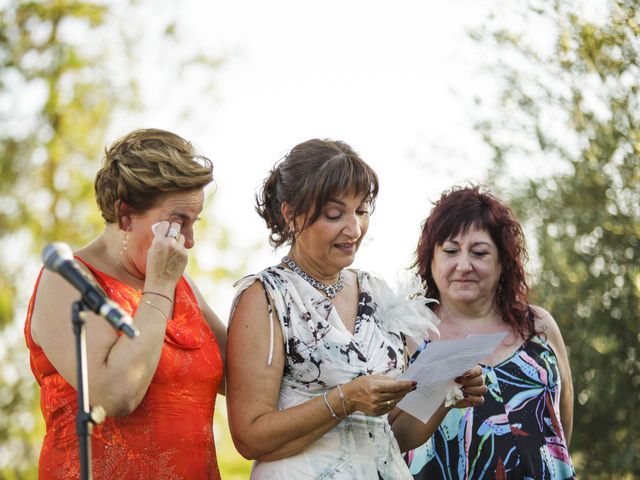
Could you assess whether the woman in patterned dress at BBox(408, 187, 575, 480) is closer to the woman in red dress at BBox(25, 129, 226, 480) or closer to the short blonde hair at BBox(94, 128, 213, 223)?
the woman in red dress at BBox(25, 129, 226, 480)

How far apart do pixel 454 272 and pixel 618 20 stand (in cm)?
204

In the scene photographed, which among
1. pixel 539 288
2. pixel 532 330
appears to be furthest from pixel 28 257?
pixel 532 330

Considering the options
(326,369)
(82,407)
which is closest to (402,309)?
(326,369)

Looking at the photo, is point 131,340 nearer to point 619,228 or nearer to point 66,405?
point 66,405

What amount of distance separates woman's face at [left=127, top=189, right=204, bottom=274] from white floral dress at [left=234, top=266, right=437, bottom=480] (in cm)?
32

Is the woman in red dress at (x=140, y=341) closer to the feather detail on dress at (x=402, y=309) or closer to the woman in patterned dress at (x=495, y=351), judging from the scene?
the feather detail on dress at (x=402, y=309)

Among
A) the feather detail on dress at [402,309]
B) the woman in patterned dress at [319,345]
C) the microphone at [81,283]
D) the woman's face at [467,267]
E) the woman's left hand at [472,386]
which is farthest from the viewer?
the woman's face at [467,267]

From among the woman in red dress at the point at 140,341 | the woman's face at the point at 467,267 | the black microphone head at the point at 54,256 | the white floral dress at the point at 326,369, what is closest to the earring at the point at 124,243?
the woman in red dress at the point at 140,341

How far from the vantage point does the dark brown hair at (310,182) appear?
3695 mm

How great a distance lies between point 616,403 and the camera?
717cm

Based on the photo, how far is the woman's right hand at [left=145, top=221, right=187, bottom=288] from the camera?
11.2ft

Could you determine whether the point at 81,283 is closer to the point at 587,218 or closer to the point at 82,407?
the point at 82,407

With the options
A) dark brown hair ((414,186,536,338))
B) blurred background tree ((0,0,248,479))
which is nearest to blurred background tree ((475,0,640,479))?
dark brown hair ((414,186,536,338))

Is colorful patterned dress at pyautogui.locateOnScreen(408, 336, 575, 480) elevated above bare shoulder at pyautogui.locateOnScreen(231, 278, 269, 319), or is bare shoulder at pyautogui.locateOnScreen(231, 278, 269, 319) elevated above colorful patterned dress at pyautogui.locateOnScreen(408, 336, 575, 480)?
bare shoulder at pyautogui.locateOnScreen(231, 278, 269, 319)
